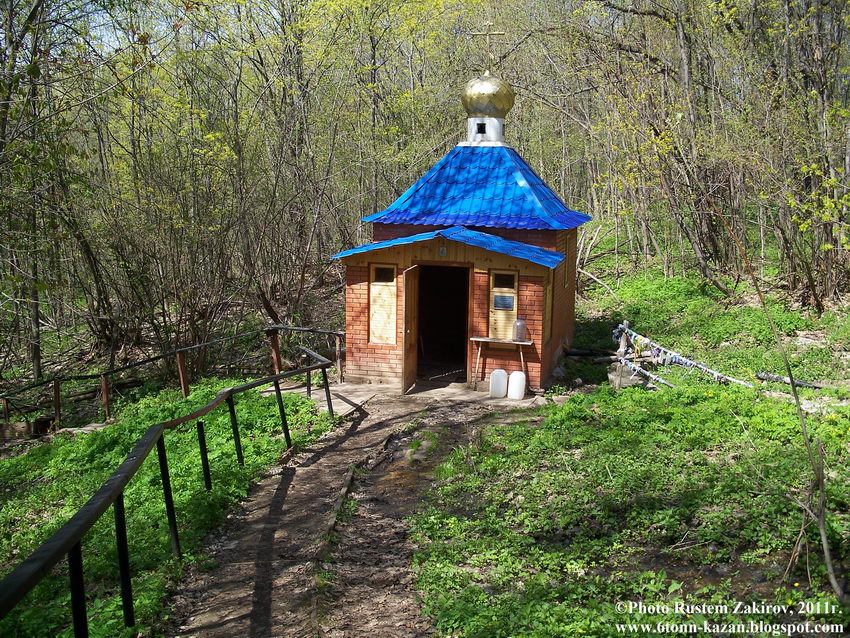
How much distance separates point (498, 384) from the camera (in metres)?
12.6

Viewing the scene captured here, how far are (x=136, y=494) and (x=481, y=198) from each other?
826 centimetres

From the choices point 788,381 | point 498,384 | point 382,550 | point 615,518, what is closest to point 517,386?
point 498,384

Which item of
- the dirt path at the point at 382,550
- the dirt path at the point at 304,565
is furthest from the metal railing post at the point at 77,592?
the dirt path at the point at 382,550

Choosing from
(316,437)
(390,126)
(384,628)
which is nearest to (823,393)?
(316,437)

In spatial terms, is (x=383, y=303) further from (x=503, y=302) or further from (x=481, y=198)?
(x=481, y=198)

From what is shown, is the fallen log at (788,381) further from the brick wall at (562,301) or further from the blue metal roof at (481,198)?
the blue metal roof at (481,198)

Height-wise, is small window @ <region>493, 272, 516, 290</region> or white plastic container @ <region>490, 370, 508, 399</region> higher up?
small window @ <region>493, 272, 516, 290</region>

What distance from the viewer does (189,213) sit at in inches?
582

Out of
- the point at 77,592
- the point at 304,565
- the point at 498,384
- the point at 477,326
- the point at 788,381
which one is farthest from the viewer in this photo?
the point at 477,326

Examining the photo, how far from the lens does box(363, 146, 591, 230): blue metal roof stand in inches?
531

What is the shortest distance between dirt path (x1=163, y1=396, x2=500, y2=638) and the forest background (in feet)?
19.0

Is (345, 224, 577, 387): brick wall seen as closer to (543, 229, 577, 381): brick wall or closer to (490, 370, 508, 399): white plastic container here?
(543, 229, 577, 381): brick wall

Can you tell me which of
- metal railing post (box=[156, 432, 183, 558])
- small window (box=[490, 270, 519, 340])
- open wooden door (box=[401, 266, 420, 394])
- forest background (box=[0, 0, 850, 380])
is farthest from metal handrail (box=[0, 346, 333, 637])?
small window (box=[490, 270, 519, 340])

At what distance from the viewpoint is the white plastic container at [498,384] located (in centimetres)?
1254
